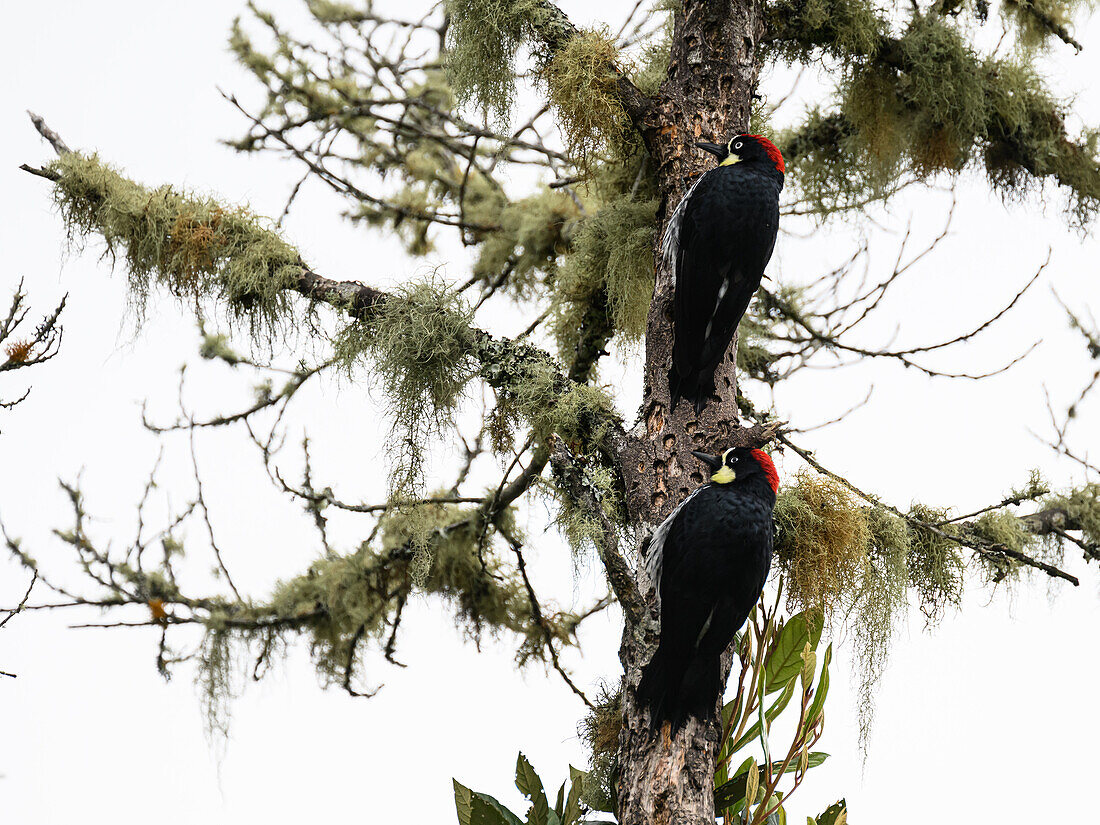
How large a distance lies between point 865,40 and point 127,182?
1.98 meters

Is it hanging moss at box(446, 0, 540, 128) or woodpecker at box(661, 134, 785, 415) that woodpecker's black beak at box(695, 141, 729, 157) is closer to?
woodpecker at box(661, 134, 785, 415)

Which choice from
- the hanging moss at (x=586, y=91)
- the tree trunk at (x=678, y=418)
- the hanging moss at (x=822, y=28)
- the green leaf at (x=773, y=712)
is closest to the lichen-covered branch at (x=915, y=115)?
the hanging moss at (x=822, y=28)

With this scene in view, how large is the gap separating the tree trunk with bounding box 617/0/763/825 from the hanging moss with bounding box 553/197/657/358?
0.19 metres

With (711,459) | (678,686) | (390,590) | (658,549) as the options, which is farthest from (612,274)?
(390,590)

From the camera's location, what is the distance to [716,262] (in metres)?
2.04

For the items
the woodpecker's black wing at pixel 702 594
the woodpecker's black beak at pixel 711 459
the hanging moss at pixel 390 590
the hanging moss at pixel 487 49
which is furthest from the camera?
the hanging moss at pixel 390 590

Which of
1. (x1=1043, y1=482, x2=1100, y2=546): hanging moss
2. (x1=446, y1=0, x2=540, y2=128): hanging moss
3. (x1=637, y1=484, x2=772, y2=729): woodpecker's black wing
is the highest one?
(x1=446, y1=0, x2=540, y2=128): hanging moss

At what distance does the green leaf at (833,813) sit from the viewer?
2.31 meters

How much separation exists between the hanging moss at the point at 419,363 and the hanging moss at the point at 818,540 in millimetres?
770

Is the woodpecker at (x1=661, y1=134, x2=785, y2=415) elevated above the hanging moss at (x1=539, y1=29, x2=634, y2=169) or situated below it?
below

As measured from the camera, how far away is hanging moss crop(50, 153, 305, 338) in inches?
104

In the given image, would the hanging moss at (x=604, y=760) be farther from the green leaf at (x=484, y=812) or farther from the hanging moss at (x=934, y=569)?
the hanging moss at (x=934, y=569)

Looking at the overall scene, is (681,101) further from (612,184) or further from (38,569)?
(38,569)

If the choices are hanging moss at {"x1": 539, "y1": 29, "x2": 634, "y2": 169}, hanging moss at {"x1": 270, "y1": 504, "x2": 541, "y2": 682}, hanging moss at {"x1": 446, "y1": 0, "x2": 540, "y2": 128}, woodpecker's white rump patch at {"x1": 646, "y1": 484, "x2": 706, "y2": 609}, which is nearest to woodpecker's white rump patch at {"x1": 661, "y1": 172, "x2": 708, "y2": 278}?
hanging moss at {"x1": 539, "y1": 29, "x2": 634, "y2": 169}
